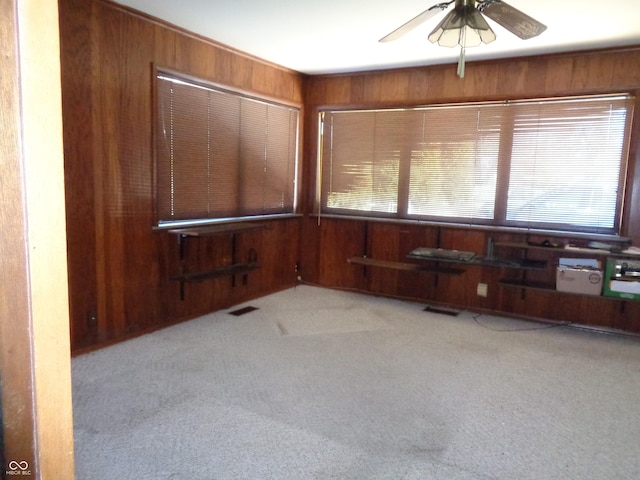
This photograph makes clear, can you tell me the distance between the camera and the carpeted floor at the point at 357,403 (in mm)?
2066

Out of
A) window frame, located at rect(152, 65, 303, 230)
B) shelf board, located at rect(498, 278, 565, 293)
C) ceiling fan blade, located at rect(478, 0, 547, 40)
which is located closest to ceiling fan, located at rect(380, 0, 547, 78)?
ceiling fan blade, located at rect(478, 0, 547, 40)

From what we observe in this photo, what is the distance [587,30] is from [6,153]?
4035mm

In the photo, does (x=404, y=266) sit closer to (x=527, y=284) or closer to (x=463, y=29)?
(x=527, y=284)

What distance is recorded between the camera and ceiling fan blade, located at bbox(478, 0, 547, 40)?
2.35m

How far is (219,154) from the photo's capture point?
13.9 ft


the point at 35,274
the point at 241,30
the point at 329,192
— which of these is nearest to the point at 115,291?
the point at 241,30

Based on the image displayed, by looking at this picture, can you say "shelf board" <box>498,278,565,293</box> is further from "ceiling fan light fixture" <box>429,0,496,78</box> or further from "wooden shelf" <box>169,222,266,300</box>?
"wooden shelf" <box>169,222,266,300</box>

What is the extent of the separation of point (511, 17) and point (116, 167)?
8.94ft

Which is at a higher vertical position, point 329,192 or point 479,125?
point 479,125

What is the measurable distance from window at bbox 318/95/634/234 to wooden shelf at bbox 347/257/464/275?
19.7 inches

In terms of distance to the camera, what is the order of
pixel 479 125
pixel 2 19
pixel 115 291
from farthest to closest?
1. pixel 479 125
2. pixel 115 291
3. pixel 2 19

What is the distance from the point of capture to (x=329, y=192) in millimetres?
5309

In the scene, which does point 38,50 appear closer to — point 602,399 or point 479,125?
point 602,399

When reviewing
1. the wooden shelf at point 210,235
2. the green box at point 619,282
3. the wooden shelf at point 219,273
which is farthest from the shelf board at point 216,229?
the green box at point 619,282
